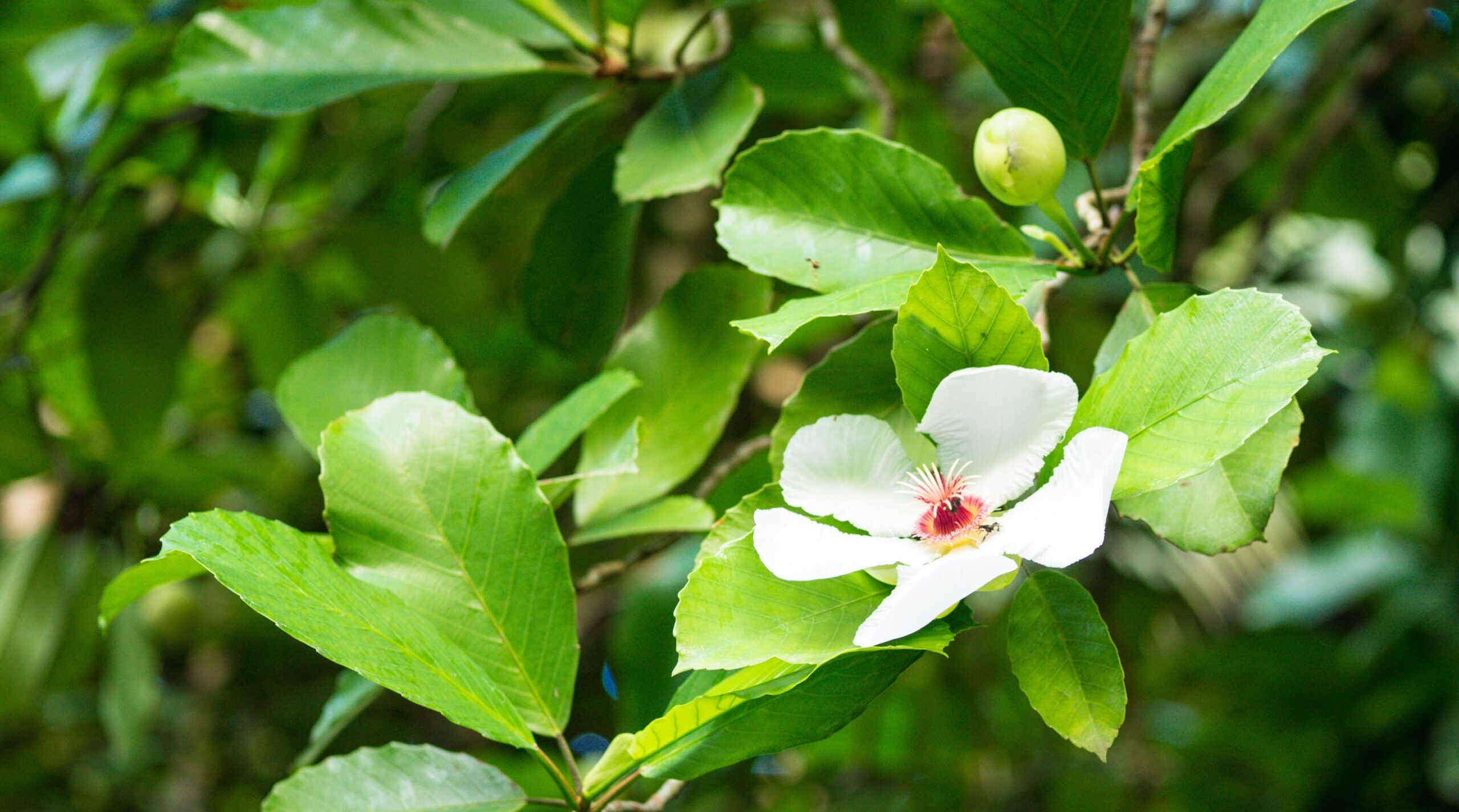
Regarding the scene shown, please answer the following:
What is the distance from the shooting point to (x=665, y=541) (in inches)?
27.2

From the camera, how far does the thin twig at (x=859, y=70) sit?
765mm

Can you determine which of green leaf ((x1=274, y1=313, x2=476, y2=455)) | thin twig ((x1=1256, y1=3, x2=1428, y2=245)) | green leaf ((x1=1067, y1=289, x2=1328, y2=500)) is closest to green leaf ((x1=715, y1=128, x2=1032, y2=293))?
green leaf ((x1=1067, y1=289, x2=1328, y2=500))

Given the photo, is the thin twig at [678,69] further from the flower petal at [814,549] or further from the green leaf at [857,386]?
the flower petal at [814,549]

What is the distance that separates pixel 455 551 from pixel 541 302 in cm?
34

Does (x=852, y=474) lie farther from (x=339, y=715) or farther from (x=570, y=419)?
(x=339, y=715)

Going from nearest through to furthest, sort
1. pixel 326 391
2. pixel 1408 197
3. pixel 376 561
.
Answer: pixel 376 561, pixel 326 391, pixel 1408 197

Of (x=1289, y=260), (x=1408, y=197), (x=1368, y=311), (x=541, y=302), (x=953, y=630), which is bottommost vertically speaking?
(x=1368, y=311)

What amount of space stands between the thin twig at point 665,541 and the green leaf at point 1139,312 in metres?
0.21

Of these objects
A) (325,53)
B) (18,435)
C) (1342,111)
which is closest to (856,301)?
(325,53)

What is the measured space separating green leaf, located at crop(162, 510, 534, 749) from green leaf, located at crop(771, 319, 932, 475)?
169 millimetres

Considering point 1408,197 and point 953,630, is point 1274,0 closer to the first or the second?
point 953,630

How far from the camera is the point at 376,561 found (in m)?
0.52

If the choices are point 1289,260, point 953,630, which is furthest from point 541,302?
point 1289,260

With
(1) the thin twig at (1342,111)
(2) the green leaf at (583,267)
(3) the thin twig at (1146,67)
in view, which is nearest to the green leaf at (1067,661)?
(3) the thin twig at (1146,67)
